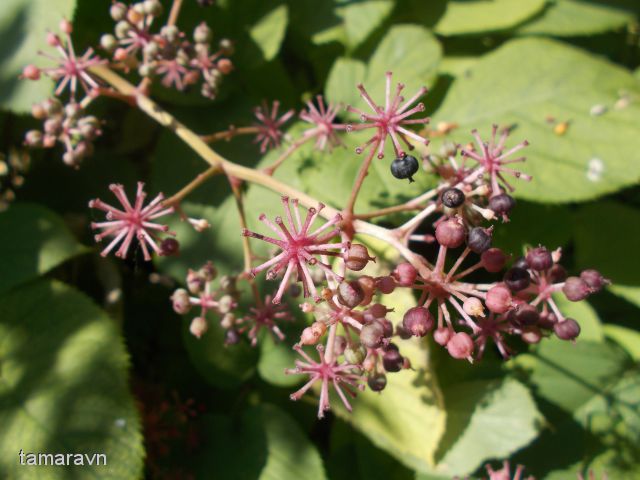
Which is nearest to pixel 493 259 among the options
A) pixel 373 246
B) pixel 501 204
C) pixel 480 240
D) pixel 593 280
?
pixel 480 240

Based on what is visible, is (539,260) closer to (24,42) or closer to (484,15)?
(484,15)

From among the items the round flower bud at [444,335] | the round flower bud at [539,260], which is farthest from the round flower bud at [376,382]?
the round flower bud at [539,260]

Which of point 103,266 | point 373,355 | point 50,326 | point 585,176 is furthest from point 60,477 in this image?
point 585,176

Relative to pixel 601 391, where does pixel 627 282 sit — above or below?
above

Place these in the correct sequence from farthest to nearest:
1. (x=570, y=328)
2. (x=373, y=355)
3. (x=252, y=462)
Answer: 1. (x=252, y=462)
2. (x=373, y=355)
3. (x=570, y=328)

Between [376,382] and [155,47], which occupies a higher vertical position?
[155,47]

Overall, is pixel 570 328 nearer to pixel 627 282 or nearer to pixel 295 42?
pixel 627 282
